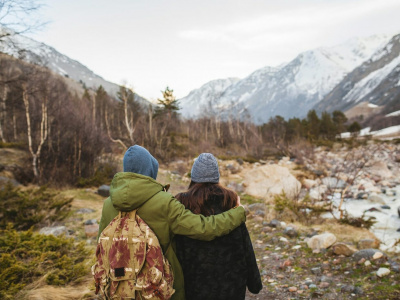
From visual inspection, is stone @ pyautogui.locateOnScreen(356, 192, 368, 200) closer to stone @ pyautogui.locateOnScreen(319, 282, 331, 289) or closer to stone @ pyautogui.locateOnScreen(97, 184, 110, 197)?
stone @ pyautogui.locateOnScreen(319, 282, 331, 289)

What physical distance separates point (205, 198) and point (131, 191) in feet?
1.84

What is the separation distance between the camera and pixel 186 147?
25.3 m

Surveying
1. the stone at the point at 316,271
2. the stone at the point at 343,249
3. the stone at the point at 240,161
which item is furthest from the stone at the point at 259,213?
the stone at the point at 240,161

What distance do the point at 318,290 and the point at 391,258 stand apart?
1.34m

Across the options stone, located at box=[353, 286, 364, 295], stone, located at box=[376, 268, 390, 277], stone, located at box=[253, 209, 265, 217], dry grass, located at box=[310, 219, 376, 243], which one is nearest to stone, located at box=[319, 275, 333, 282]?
stone, located at box=[353, 286, 364, 295]

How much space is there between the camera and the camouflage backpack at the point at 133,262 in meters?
1.67

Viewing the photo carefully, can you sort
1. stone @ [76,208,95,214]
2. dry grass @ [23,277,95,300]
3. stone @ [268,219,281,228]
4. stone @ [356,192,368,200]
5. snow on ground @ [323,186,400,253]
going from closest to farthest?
dry grass @ [23,277,95,300] → stone @ [268,219,281,228] → snow on ground @ [323,186,400,253] → stone @ [76,208,95,214] → stone @ [356,192,368,200]

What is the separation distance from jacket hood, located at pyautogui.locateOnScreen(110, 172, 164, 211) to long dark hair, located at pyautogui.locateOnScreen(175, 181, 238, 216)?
0.99 feet

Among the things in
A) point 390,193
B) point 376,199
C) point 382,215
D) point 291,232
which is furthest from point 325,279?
point 390,193

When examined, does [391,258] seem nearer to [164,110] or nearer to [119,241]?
[119,241]

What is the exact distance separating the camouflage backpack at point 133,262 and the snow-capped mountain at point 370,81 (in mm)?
134345

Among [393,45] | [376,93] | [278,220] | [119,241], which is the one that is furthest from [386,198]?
[393,45]

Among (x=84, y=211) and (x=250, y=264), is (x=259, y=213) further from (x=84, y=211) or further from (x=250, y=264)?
(x=250, y=264)

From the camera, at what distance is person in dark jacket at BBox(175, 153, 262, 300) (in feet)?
6.35
